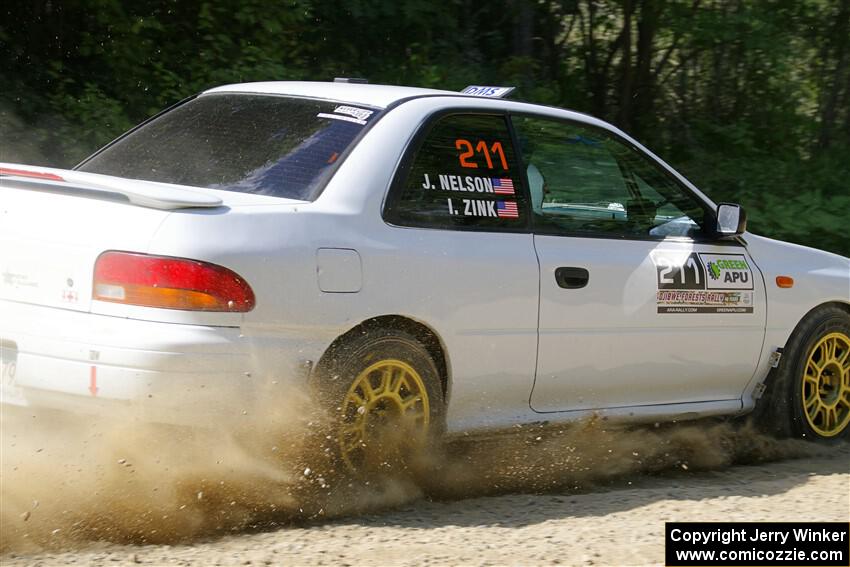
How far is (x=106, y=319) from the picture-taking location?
4.34m

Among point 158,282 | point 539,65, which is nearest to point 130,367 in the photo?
point 158,282

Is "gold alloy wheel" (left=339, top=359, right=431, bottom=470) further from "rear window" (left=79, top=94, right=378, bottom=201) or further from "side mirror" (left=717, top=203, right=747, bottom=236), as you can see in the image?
"side mirror" (left=717, top=203, right=747, bottom=236)

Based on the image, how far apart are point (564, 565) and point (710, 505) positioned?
121 cm

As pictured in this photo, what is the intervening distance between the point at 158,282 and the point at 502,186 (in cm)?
170

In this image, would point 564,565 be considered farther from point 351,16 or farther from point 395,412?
point 351,16

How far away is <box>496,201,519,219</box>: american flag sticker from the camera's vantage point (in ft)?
17.6

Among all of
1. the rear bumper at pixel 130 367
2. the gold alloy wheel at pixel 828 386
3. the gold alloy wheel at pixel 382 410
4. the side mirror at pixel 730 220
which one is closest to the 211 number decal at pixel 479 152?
the gold alloy wheel at pixel 382 410

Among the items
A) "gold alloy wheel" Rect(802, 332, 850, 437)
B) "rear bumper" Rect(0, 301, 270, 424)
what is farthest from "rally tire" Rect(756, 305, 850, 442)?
"rear bumper" Rect(0, 301, 270, 424)

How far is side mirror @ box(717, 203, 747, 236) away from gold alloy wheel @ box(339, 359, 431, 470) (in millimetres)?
1964

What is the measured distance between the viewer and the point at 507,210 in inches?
212

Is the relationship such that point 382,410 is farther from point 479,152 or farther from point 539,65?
point 539,65

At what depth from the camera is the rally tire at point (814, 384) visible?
257 inches

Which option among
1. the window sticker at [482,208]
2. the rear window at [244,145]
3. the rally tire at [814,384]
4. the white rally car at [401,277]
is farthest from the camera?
the rally tire at [814,384]

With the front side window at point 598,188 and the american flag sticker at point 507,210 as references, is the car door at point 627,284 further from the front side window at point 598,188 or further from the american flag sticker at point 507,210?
the american flag sticker at point 507,210
